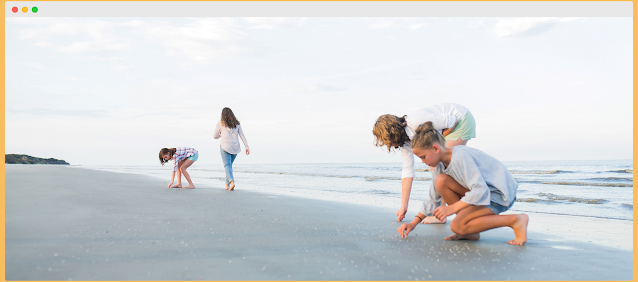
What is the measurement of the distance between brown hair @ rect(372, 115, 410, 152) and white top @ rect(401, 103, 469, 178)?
6 centimetres

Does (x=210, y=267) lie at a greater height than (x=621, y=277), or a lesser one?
greater

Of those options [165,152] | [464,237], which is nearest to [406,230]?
[464,237]

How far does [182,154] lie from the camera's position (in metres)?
7.34

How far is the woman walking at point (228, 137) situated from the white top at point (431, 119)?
3.96 m

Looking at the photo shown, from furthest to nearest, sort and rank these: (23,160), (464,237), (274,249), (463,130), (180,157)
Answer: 1. (23,160)
2. (180,157)
3. (463,130)
4. (464,237)
5. (274,249)

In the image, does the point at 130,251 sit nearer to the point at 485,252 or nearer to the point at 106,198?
the point at 485,252

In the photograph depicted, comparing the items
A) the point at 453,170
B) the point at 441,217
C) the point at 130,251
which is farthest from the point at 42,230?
the point at 453,170

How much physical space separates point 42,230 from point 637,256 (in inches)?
151

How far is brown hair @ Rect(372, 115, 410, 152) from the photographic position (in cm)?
315

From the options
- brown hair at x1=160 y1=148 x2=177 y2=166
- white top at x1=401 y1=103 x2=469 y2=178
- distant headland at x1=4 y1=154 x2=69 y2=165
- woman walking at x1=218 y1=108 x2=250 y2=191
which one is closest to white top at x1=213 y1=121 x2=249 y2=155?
woman walking at x1=218 y1=108 x2=250 y2=191

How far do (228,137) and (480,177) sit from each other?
207 inches

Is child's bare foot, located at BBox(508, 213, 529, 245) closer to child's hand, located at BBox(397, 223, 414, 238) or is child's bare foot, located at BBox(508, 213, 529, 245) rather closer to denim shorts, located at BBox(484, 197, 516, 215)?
denim shorts, located at BBox(484, 197, 516, 215)

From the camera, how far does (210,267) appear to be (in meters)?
1.89

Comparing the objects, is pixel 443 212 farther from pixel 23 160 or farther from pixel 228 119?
pixel 23 160
